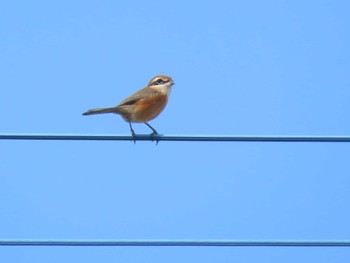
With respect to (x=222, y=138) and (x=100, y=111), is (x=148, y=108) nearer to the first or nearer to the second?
(x=100, y=111)

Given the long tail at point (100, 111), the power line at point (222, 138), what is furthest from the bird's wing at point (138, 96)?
the power line at point (222, 138)

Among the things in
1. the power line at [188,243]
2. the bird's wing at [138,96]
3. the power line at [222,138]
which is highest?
the bird's wing at [138,96]

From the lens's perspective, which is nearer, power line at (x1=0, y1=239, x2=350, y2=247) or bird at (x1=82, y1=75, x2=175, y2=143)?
power line at (x1=0, y1=239, x2=350, y2=247)

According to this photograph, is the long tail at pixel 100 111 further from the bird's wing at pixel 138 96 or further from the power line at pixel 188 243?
the power line at pixel 188 243

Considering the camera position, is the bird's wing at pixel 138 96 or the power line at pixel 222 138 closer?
the power line at pixel 222 138

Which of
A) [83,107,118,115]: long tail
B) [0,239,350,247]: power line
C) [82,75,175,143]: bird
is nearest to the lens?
[0,239,350,247]: power line

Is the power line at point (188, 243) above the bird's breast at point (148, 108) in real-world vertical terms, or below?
below

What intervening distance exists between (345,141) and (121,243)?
1.71 metres

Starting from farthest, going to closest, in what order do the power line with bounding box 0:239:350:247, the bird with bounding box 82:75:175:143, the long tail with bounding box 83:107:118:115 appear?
the bird with bounding box 82:75:175:143, the long tail with bounding box 83:107:118:115, the power line with bounding box 0:239:350:247

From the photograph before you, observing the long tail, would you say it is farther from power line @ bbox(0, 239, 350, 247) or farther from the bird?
power line @ bbox(0, 239, 350, 247)

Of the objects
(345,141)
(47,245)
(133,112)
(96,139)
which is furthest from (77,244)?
(133,112)

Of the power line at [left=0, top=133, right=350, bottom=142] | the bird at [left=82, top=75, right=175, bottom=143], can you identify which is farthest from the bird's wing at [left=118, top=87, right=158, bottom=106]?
the power line at [left=0, top=133, right=350, bottom=142]

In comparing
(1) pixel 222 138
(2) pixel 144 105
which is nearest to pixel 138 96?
(2) pixel 144 105

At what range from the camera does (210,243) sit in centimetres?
570
